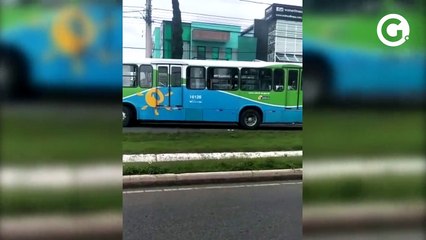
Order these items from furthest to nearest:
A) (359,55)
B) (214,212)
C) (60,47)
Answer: (214,212), (359,55), (60,47)

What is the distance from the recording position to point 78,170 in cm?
129

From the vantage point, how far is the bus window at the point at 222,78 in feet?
38.0

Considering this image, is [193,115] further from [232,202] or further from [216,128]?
[232,202]

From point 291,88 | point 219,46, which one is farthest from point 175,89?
point 291,88

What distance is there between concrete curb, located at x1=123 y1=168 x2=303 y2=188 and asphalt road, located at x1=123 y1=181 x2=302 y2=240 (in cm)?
21

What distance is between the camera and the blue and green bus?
11102mm

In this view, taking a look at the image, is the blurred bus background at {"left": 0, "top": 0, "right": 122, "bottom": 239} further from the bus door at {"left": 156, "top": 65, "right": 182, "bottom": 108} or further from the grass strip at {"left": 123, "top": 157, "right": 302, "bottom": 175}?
the bus door at {"left": 156, "top": 65, "right": 182, "bottom": 108}

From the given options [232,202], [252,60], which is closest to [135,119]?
[252,60]

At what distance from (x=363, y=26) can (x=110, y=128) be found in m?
0.95

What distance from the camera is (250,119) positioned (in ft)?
39.4

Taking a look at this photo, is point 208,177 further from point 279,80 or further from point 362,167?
point 279,80

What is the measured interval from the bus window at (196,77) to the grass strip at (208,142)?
1.80m

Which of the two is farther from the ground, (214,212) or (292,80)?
(292,80)

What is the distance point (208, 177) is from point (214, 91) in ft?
20.2
